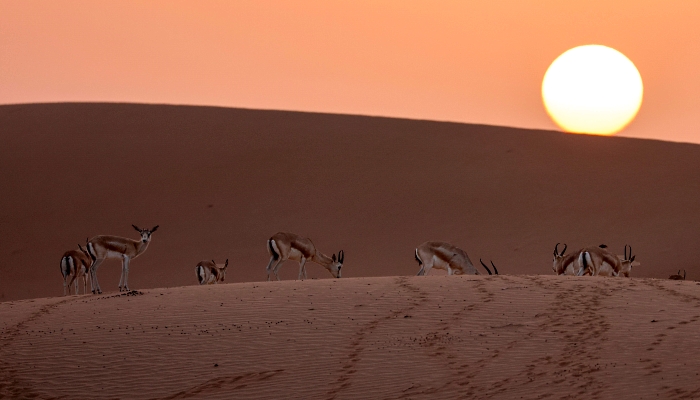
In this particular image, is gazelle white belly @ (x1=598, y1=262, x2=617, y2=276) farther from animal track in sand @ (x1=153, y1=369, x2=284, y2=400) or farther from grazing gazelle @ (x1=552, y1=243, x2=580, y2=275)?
animal track in sand @ (x1=153, y1=369, x2=284, y2=400)

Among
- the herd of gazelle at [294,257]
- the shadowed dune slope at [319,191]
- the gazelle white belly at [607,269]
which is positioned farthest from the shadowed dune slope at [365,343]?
the shadowed dune slope at [319,191]

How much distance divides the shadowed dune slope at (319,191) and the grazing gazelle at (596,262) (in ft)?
21.8

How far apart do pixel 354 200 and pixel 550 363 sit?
2240 cm

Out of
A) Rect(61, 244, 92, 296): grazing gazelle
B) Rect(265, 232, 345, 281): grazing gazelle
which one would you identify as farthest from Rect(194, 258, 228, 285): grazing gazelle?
Rect(61, 244, 92, 296): grazing gazelle

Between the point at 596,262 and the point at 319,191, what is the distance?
51.0ft

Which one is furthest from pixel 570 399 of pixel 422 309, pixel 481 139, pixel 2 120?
pixel 2 120

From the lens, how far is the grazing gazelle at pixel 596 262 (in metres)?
18.3

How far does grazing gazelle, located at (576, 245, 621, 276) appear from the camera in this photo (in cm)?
1833

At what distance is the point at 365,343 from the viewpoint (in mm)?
10656

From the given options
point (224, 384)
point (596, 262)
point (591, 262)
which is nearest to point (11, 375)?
point (224, 384)

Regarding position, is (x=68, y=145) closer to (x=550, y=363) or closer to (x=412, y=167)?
(x=412, y=167)

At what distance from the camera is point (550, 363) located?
32.0 feet

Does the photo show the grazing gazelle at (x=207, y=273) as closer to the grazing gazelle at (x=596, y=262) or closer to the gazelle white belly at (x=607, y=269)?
the grazing gazelle at (x=596, y=262)

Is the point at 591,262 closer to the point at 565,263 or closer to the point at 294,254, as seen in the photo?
the point at 565,263
